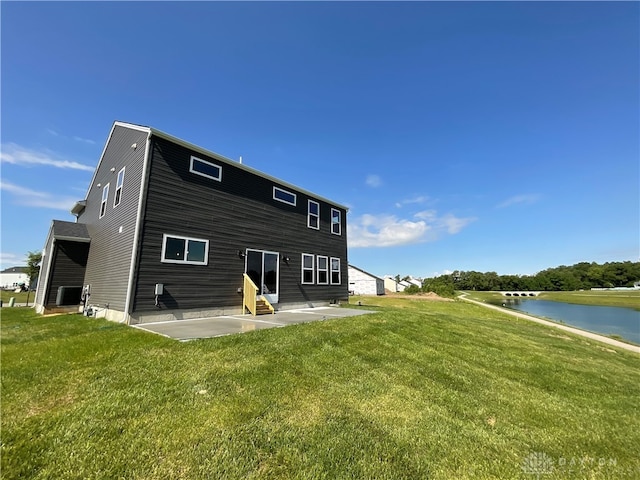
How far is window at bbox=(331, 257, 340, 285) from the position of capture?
615 inches

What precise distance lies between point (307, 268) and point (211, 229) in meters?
5.60

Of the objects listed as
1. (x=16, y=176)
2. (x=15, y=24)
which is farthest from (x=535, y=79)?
(x=16, y=176)

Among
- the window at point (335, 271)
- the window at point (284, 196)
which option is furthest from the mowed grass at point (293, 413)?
the window at point (335, 271)

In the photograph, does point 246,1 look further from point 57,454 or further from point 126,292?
point 57,454

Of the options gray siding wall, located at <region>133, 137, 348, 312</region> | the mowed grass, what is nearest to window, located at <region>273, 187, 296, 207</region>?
gray siding wall, located at <region>133, 137, 348, 312</region>

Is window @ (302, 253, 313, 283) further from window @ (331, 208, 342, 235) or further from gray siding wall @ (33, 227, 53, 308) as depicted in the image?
gray siding wall @ (33, 227, 53, 308)

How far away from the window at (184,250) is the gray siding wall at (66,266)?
292 inches

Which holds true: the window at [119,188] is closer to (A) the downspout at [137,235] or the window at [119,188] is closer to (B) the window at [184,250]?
(A) the downspout at [137,235]

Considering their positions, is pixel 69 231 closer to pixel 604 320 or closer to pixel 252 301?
pixel 252 301

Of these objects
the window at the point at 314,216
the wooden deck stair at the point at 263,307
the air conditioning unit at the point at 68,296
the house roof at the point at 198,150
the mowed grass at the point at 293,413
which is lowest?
the mowed grass at the point at 293,413

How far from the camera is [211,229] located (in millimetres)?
9781

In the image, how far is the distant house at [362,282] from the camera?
138ft

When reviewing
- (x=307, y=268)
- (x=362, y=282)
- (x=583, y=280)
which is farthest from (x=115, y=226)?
(x=583, y=280)

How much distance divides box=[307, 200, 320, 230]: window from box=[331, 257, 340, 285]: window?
237 cm
